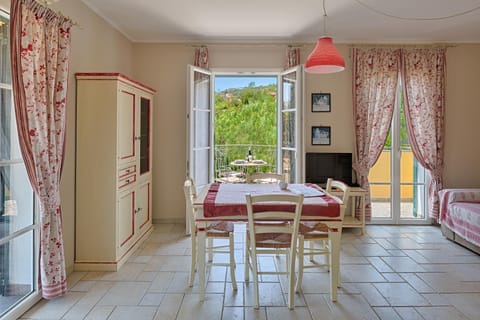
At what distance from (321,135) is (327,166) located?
469 mm

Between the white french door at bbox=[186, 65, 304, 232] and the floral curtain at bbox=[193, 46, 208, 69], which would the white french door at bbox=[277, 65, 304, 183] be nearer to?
the white french door at bbox=[186, 65, 304, 232]

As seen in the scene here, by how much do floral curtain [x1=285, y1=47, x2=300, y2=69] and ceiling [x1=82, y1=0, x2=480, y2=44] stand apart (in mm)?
152

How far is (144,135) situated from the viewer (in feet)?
14.8

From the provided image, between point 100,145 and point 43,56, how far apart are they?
0.98 m

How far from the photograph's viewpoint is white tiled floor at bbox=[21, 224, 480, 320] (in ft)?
8.41

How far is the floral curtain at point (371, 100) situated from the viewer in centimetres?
496

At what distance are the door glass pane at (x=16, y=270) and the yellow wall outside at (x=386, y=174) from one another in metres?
4.37

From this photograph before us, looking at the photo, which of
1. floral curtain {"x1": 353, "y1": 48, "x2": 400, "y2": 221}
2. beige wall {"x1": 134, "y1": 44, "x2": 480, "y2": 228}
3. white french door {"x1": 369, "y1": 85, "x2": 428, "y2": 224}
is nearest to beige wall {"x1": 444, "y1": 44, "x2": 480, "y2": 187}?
beige wall {"x1": 134, "y1": 44, "x2": 480, "y2": 228}

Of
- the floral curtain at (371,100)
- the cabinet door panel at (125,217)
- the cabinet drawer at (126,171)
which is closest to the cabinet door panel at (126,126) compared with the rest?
the cabinet drawer at (126,171)

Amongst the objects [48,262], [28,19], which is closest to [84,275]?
[48,262]

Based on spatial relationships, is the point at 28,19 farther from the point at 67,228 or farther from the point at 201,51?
the point at 201,51

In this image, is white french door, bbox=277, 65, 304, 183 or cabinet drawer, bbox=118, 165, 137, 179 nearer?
cabinet drawer, bbox=118, 165, 137, 179

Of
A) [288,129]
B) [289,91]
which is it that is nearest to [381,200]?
[288,129]

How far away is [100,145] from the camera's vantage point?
3.33 metres
